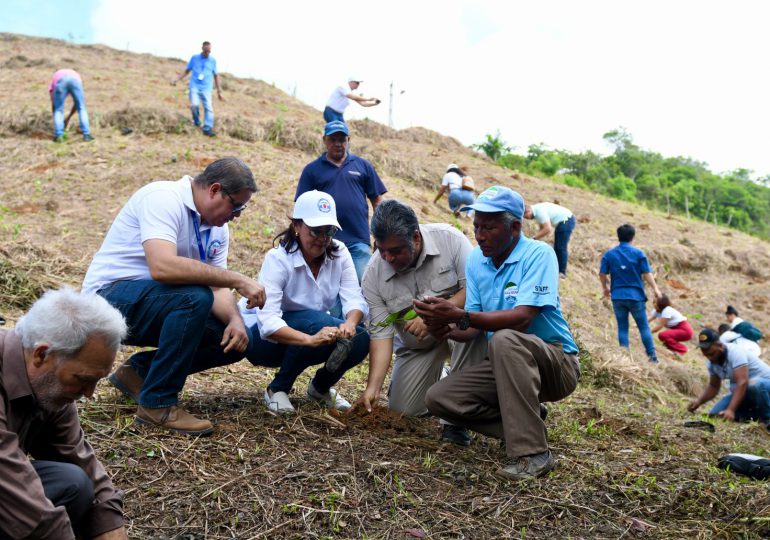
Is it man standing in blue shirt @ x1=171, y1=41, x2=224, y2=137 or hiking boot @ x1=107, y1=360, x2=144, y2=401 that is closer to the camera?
hiking boot @ x1=107, y1=360, x2=144, y2=401

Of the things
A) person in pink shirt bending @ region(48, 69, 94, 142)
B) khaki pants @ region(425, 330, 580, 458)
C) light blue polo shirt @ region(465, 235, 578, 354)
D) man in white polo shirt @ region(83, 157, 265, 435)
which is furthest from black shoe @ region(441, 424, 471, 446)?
person in pink shirt bending @ region(48, 69, 94, 142)

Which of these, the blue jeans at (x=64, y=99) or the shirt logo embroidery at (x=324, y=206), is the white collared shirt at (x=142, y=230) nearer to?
the shirt logo embroidery at (x=324, y=206)

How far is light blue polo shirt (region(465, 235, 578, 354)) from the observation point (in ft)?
10.9

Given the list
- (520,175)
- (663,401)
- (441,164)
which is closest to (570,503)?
(663,401)

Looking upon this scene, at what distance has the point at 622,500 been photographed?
310 centimetres

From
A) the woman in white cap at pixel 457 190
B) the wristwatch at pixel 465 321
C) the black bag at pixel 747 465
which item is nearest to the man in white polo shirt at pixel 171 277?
the wristwatch at pixel 465 321

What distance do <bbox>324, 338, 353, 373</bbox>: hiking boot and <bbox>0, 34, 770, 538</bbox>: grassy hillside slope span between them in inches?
11.1

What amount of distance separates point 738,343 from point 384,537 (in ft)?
17.3

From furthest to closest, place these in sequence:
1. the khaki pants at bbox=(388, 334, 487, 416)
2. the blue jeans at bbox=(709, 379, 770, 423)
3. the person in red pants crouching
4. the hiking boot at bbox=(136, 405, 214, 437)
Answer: the person in red pants crouching, the blue jeans at bbox=(709, 379, 770, 423), the khaki pants at bbox=(388, 334, 487, 416), the hiking boot at bbox=(136, 405, 214, 437)

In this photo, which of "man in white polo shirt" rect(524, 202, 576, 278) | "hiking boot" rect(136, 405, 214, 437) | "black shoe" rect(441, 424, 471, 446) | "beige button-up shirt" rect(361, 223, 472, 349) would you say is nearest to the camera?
"hiking boot" rect(136, 405, 214, 437)

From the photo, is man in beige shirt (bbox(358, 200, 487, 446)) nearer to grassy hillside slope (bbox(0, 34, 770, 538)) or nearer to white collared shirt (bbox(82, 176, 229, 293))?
grassy hillside slope (bbox(0, 34, 770, 538))

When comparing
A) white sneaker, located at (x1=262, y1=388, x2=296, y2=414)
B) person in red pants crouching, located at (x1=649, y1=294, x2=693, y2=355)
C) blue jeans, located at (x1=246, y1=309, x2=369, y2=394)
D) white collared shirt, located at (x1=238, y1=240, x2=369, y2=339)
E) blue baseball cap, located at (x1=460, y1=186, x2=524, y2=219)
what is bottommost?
person in red pants crouching, located at (x1=649, y1=294, x2=693, y2=355)

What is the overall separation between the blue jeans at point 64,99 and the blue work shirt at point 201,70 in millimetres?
1758

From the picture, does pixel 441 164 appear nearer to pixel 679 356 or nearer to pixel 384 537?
pixel 679 356
